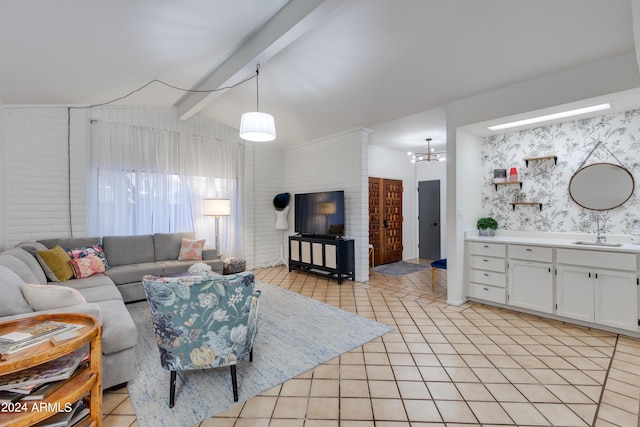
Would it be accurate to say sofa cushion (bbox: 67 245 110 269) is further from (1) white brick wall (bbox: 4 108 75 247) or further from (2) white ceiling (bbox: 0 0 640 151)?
(2) white ceiling (bbox: 0 0 640 151)

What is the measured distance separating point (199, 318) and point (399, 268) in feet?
16.0

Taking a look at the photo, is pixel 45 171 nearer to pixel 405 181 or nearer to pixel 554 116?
pixel 554 116

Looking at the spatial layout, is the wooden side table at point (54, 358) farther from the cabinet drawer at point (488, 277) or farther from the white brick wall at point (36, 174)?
the cabinet drawer at point (488, 277)

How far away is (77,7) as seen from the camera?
2047 mm

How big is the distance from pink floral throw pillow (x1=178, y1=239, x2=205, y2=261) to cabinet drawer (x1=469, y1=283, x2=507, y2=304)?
159 inches

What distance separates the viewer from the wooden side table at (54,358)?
1180mm

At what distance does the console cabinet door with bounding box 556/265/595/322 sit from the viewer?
2.91m

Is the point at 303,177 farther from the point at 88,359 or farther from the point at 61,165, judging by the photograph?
the point at 88,359

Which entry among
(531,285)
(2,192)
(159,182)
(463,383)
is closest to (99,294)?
(2,192)

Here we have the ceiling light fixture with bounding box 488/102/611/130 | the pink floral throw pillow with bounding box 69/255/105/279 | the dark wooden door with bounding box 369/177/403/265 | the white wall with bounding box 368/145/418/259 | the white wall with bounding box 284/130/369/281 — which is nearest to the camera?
the ceiling light fixture with bounding box 488/102/611/130

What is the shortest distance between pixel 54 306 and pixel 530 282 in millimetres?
4412

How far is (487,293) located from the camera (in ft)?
11.9

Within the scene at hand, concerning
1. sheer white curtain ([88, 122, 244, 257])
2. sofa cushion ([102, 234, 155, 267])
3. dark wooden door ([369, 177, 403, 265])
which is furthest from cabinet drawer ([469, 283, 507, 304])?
sofa cushion ([102, 234, 155, 267])

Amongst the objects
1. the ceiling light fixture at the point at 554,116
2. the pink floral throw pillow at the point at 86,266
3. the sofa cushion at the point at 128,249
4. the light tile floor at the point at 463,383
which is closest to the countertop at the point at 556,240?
the light tile floor at the point at 463,383
